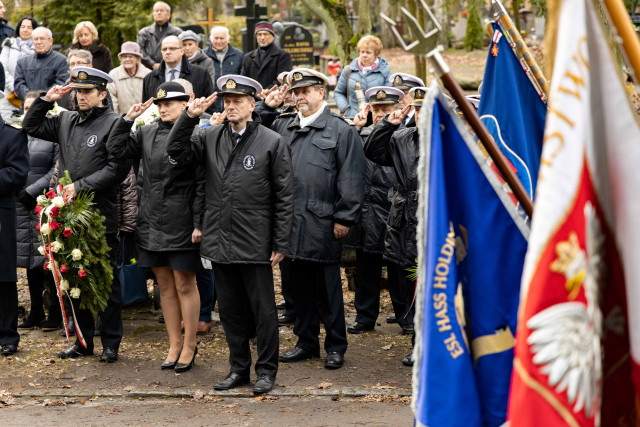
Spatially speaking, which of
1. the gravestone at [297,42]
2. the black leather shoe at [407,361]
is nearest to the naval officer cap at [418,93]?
the black leather shoe at [407,361]

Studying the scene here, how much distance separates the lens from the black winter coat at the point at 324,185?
7.61 meters

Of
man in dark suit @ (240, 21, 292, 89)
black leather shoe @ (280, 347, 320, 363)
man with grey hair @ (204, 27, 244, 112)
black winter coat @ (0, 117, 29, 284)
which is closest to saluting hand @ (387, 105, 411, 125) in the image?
black leather shoe @ (280, 347, 320, 363)

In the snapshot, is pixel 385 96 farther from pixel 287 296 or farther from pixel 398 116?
pixel 287 296

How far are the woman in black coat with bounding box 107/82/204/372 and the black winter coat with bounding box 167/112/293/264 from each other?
397mm

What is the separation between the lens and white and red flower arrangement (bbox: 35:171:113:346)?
25.4 ft

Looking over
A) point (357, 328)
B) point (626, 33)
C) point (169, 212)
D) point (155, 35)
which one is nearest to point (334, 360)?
point (357, 328)

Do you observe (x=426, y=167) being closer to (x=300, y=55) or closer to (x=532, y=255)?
(x=532, y=255)

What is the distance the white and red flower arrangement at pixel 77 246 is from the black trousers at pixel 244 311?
48.9 inches

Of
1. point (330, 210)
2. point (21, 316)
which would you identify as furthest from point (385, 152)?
→ point (21, 316)

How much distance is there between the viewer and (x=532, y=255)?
2260mm

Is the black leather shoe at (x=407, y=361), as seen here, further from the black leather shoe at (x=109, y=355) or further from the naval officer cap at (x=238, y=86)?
the naval officer cap at (x=238, y=86)

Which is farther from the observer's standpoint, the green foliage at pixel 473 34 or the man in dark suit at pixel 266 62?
the green foliage at pixel 473 34

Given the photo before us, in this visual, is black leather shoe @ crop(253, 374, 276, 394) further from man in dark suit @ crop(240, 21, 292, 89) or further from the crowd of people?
man in dark suit @ crop(240, 21, 292, 89)

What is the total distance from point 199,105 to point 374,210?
89.7 inches
